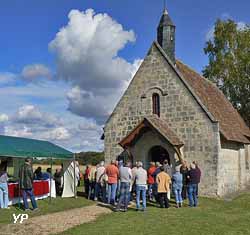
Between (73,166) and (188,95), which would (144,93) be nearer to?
(188,95)

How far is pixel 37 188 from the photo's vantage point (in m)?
16.5

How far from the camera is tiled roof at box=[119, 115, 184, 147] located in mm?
19062

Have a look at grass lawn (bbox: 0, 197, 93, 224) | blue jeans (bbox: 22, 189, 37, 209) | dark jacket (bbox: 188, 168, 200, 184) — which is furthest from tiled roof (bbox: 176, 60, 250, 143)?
blue jeans (bbox: 22, 189, 37, 209)

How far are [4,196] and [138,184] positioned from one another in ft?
15.9

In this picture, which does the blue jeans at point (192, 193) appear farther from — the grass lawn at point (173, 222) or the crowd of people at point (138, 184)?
the grass lawn at point (173, 222)

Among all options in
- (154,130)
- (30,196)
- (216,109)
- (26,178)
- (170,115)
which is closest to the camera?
(26,178)

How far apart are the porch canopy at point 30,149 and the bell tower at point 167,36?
8.28 meters

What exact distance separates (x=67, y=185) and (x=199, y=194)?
634 centimetres

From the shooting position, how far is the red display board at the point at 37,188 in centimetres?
1509

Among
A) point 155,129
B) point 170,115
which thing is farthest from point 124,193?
point 170,115

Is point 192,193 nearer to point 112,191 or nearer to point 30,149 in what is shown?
point 112,191

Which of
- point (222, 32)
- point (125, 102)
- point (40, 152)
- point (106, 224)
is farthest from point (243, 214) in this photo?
point (222, 32)

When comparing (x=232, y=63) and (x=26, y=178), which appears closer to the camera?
(x=26, y=178)

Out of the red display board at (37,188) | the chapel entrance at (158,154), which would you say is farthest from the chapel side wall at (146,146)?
the red display board at (37,188)
